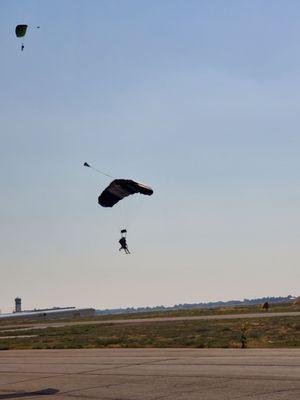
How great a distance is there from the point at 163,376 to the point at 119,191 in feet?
27.3

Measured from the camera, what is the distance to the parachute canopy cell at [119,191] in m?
25.3

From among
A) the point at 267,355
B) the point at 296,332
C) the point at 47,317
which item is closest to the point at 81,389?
the point at 267,355

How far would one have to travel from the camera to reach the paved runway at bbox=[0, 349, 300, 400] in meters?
16.0

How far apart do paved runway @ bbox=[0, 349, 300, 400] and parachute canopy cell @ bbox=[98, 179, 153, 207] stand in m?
6.65

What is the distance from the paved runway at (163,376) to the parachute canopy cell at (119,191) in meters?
6.65

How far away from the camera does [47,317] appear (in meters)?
140

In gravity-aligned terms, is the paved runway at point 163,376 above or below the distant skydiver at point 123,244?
below

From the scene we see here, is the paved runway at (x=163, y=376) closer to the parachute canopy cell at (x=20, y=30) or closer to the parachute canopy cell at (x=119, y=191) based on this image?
the parachute canopy cell at (x=119, y=191)

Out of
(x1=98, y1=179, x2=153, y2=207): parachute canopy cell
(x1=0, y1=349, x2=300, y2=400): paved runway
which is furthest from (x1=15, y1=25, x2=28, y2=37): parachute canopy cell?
(x1=0, y1=349, x2=300, y2=400): paved runway

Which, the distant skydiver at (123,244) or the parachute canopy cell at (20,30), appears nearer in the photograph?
the parachute canopy cell at (20,30)

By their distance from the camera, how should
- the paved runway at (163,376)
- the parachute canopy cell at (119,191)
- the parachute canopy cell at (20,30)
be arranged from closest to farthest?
1. the paved runway at (163,376)
2. the parachute canopy cell at (20,30)
3. the parachute canopy cell at (119,191)

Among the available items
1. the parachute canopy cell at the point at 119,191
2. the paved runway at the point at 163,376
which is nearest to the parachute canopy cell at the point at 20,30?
the parachute canopy cell at the point at 119,191

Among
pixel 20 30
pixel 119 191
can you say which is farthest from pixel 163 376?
pixel 20 30

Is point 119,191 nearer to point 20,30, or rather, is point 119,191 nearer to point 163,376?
point 20,30
